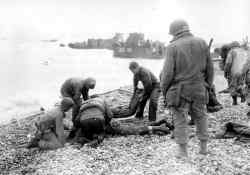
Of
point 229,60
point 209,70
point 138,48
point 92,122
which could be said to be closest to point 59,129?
point 92,122

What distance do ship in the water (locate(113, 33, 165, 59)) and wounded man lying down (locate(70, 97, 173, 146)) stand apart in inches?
938

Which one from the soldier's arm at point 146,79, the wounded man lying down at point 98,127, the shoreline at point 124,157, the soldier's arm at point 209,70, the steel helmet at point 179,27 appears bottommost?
the shoreline at point 124,157

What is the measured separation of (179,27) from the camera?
4.71 metres

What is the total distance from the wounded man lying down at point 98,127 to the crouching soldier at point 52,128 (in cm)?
33

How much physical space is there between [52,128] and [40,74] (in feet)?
54.7

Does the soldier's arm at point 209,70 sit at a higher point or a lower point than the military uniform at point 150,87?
higher

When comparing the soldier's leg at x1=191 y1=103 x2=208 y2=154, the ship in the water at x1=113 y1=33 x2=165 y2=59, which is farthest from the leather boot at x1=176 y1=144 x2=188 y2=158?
the ship in the water at x1=113 y1=33 x2=165 y2=59

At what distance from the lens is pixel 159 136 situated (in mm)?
6449

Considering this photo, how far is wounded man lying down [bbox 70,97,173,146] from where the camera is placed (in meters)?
6.23

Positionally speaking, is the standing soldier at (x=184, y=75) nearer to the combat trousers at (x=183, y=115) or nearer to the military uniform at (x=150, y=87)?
the combat trousers at (x=183, y=115)

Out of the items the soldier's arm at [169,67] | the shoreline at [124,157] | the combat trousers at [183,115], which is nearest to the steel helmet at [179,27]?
the soldier's arm at [169,67]

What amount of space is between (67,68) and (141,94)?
58.7ft

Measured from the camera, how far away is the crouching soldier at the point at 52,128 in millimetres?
6145

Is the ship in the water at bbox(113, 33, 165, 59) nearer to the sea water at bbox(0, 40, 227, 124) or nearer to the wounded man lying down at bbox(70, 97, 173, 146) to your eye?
the sea water at bbox(0, 40, 227, 124)
